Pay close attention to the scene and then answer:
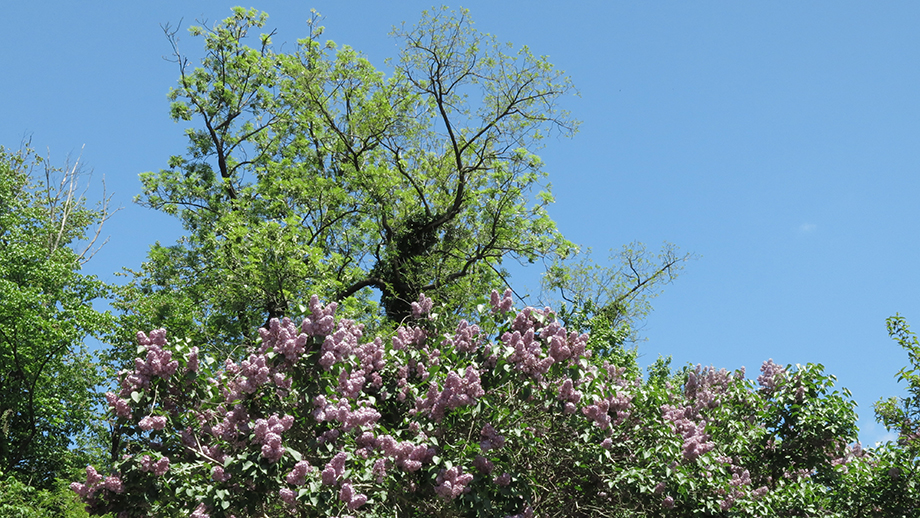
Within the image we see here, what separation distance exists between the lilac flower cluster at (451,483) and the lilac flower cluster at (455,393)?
44 centimetres

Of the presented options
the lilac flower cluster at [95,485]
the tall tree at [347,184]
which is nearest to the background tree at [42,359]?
the tall tree at [347,184]

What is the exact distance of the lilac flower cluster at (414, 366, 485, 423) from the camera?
214 inches

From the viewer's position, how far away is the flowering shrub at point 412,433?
17.3 ft

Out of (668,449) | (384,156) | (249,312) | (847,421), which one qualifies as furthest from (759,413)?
(384,156)

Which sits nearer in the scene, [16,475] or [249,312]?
[249,312]

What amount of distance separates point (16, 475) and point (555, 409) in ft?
62.4

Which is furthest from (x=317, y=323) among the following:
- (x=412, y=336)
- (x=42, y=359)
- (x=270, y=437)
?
(x=42, y=359)

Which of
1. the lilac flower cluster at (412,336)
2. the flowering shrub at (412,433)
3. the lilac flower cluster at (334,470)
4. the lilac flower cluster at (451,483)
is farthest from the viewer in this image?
the lilac flower cluster at (412,336)

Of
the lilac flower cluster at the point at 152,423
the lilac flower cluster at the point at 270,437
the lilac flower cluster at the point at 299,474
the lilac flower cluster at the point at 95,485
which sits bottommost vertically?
the lilac flower cluster at the point at 299,474

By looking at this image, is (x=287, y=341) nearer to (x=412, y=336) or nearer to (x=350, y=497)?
(x=350, y=497)

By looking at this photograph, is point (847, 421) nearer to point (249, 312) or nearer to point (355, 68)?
point (249, 312)

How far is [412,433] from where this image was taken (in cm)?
579

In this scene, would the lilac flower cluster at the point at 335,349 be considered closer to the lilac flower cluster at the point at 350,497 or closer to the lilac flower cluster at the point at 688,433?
the lilac flower cluster at the point at 350,497

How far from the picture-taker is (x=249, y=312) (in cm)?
1628
